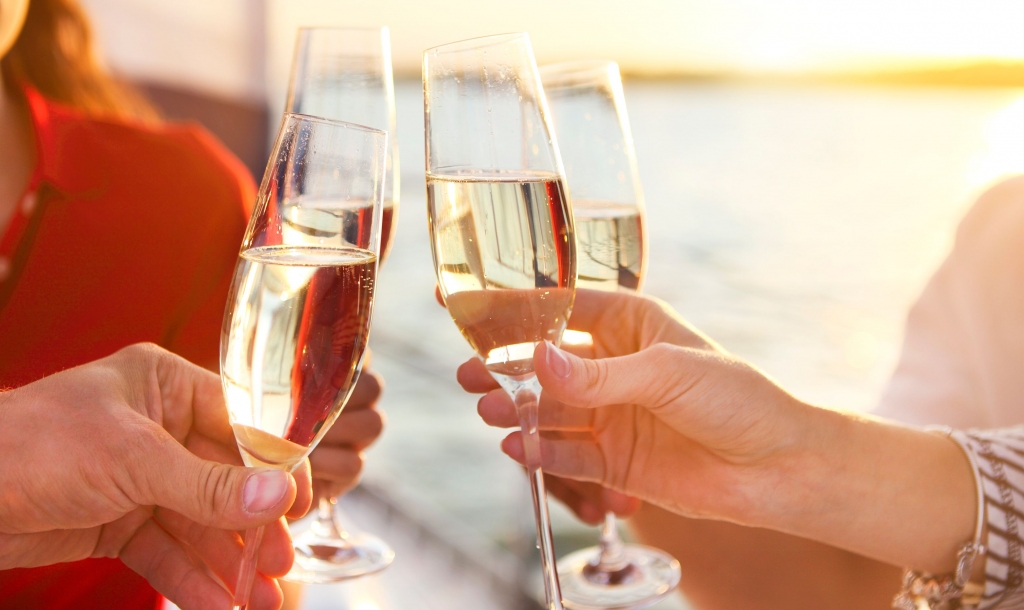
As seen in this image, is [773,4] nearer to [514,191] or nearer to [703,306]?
[703,306]

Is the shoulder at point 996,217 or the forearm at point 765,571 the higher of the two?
the shoulder at point 996,217

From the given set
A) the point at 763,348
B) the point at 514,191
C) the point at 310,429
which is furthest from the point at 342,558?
the point at 763,348

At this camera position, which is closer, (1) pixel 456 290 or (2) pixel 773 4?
(1) pixel 456 290

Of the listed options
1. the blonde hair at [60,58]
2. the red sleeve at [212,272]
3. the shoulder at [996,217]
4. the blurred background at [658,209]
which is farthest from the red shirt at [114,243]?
the shoulder at [996,217]

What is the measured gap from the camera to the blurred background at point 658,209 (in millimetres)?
1795

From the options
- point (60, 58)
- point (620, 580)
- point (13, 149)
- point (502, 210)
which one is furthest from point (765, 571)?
point (60, 58)

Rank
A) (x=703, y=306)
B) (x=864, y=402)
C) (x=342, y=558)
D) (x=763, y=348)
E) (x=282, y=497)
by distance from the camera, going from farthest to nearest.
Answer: (x=703, y=306), (x=763, y=348), (x=864, y=402), (x=342, y=558), (x=282, y=497)

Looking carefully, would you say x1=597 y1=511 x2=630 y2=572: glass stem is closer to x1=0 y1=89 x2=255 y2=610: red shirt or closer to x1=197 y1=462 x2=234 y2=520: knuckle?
x1=197 y1=462 x2=234 y2=520: knuckle

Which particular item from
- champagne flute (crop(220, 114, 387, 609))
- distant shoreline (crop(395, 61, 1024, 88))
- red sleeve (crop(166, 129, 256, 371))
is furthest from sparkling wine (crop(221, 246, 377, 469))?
red sleeve (crop(166, 129, 256, 371))

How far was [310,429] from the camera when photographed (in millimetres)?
813

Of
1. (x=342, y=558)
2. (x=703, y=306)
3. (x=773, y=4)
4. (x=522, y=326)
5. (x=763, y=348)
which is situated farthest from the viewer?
(x=703, y=306)

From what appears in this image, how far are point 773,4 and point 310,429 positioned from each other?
5.58 meters

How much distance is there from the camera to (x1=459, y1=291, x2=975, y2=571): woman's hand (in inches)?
39.7

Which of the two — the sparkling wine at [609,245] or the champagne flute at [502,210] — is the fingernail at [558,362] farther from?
the sparkling wine at [609,245]
